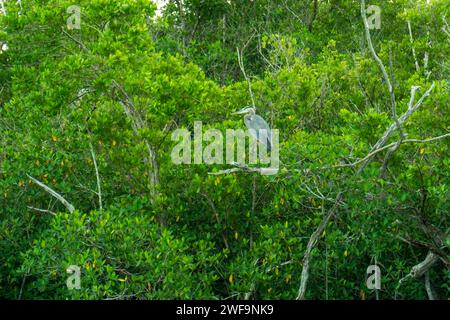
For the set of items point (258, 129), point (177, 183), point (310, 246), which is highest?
point (258, 129)

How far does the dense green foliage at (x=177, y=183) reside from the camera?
7398 mm

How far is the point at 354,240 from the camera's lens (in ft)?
26.6

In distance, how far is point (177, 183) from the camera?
843 cm

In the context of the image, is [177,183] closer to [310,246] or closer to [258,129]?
[258,129]

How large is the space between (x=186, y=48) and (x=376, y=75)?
446 centimetres

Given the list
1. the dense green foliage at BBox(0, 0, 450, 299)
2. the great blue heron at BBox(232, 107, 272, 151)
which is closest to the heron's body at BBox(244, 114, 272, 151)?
the great blue heron at BBox(232, 107, 272, 151)

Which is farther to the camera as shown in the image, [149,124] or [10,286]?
[10,286]

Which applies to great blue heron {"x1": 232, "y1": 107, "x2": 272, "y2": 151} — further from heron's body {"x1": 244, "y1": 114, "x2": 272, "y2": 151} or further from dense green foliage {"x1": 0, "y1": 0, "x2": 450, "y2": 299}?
dense green foliage {"x1": 0, "y1": 0, "x2": 450, "y2": 299}

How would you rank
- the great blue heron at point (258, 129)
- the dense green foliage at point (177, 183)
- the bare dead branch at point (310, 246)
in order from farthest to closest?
the great blue heron at point (258, 129) → the dense green foliage at point (177, 183) → the bare dead branch at point (310, 246)

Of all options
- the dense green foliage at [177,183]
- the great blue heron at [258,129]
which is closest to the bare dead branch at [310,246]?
the dense green foliage at [177,183]

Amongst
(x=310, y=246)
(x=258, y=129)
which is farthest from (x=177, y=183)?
(x=310, y=246)

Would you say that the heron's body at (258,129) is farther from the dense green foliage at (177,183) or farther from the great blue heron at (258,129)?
the dense green foliage at (177,183)

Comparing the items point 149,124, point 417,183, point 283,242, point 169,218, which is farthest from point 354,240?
point 149,124

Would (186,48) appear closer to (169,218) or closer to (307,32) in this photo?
(307,32)
